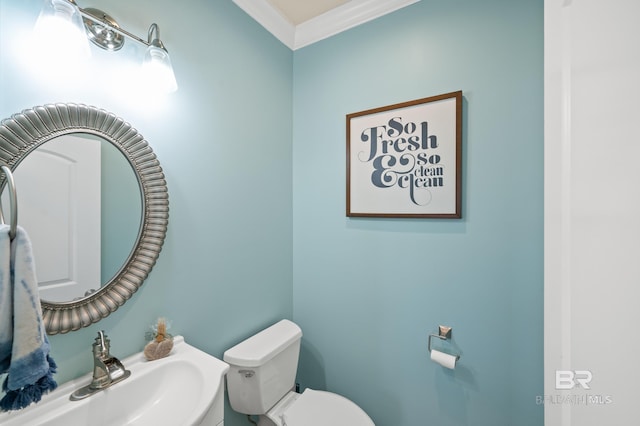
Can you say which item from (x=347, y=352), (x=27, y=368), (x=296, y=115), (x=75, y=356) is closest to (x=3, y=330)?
(x=27, y=368)

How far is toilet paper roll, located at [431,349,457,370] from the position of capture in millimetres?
1162

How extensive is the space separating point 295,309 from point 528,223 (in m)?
1.36

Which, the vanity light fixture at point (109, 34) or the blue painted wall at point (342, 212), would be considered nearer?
the vanity light fixture at point (109, 34)

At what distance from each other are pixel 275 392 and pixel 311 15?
2117 millimetres

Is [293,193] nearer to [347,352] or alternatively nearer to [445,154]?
[445,154]

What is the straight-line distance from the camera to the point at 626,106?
57 centimetres

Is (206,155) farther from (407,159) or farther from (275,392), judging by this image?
(275,392)

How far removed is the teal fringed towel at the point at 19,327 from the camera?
50 cm

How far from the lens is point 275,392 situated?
50.9 inches

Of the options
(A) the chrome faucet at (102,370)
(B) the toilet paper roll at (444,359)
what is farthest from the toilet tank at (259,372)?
(B) the toilet paper roll at (444,359)

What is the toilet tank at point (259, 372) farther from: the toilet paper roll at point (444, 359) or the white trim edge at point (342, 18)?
the white trim edge at point (342, 18)

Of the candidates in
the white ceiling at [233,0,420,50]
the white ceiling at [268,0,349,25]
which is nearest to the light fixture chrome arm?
the white ceiling at [233,0,420,50]

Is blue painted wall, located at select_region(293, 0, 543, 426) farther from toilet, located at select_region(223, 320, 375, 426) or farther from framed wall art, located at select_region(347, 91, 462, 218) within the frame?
toilet, located at select_region(223, 320, 375, 426)

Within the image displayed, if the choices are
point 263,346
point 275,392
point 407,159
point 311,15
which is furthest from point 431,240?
point 311,15
